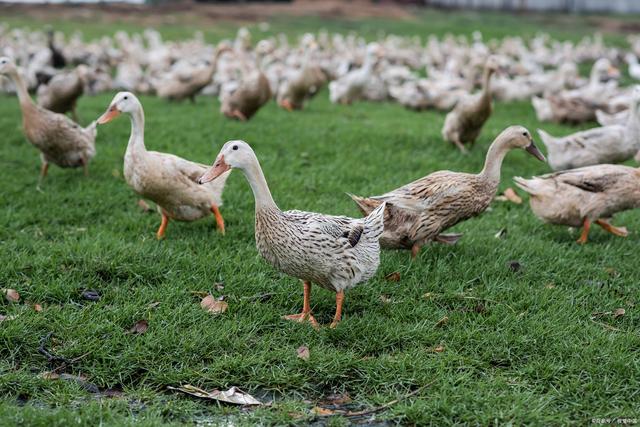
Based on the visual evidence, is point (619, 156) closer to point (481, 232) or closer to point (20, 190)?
point (481, 232)

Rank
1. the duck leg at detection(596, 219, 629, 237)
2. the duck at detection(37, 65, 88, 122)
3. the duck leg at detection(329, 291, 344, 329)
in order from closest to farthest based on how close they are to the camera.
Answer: the duck leg at detection(329, 291, 344, 329), the duck leg at detection(596, 219, 629, 237), the duck at detection(37, 65, 88, 122)

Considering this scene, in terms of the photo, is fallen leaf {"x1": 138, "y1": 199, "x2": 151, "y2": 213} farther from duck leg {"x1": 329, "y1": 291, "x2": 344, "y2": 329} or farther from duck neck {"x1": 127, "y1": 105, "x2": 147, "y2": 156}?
duck leg {"x1": 329, "y1": 291, "x2": 344, "y2": 329}

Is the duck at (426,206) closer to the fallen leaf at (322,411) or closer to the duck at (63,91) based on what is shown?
the fallen leaf at (322,411)

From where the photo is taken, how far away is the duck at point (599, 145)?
7.64 metres

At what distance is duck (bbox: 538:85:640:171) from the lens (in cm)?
764

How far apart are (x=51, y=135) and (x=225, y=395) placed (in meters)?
4.46

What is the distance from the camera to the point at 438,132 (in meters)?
10.3

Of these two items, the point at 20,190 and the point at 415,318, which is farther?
the point at 20,190

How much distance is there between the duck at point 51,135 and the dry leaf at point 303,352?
427 cm

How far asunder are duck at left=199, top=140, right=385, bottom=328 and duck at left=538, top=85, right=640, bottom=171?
4.16 meters

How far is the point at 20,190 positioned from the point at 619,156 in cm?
655

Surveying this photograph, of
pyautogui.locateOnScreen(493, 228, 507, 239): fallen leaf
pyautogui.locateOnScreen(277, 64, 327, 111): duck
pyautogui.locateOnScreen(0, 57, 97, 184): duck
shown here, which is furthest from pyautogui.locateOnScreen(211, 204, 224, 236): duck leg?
pyautogui.locateOnScreen(277, 64, 327, 111): duck

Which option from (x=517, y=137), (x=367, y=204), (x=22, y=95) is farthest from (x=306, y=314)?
(x=22, y=95)

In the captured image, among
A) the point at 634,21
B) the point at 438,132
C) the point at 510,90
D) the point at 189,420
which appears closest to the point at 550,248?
the point at 189,420
